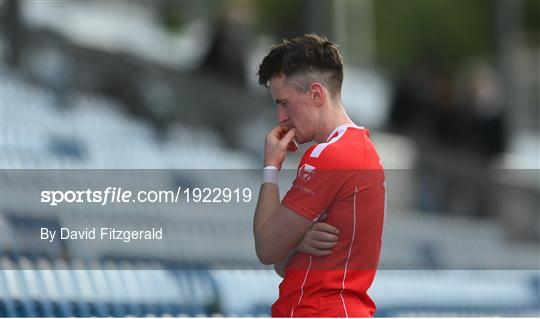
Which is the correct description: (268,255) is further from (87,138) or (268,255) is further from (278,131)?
(87,138)

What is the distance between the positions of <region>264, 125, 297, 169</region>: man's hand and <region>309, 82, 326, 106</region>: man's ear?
92 mm

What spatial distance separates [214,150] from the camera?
9.25 m

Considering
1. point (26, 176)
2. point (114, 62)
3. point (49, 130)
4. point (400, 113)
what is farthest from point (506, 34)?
point (26, 176)

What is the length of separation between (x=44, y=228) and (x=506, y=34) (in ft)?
37.8

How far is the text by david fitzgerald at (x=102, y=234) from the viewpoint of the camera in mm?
3928

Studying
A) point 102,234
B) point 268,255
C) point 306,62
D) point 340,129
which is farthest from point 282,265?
point 102,234

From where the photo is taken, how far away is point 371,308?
2.91 meters

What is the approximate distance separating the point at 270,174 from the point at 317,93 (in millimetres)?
217

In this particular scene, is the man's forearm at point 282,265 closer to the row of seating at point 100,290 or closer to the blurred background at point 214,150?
the blurred background at point 214,150

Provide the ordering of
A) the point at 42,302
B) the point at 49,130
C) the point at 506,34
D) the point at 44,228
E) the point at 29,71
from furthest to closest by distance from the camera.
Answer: the point at 506,34 < the point at 29,71 < the point at 49,130 < the point at 44,228 < the point at 42,302

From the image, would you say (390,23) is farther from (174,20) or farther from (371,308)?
(371,308)

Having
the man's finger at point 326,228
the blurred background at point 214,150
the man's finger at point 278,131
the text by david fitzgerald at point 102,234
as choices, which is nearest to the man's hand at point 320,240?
the man's finger at point 326,228

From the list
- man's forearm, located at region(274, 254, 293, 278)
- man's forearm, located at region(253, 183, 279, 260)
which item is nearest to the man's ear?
man's forearm, located at region(253, 183, 279, 260)

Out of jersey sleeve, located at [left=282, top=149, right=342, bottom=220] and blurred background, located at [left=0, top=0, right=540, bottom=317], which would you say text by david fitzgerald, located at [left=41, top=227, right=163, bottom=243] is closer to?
blurred background, located at [left=0, top=0, right=540, bottom=317]
